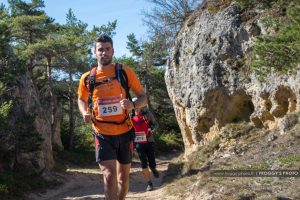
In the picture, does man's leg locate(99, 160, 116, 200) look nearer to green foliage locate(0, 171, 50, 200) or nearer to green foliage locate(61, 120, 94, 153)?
green foliage locate(0, 171, 50, 200)

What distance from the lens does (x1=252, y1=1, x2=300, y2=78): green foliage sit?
239 inches

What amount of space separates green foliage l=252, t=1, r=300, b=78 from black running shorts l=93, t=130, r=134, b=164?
9.03 feet

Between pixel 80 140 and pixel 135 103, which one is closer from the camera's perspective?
pixel 135 103

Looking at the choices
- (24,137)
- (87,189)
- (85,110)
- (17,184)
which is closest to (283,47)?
(85,110)

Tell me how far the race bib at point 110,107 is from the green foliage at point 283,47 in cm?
271

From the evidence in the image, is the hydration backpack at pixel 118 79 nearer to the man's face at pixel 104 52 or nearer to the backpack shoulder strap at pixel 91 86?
the backpack shoulder strap at pixel 91 86

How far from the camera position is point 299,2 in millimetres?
6176

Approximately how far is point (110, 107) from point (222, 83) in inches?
322

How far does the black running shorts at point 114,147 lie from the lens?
4953mm

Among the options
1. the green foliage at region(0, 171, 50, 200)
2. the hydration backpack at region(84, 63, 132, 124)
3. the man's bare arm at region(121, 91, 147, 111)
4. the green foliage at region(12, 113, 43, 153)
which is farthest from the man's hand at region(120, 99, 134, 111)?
the green foliage at region(12, 113, 43, 153)

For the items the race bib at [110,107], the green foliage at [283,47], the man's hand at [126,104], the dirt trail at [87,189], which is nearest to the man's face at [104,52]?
the race bib at [110,107]

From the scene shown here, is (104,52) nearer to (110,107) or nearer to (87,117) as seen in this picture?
(110,107)

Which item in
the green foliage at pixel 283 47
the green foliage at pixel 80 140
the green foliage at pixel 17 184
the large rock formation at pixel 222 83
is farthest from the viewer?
the green foliage at pixel 80 140

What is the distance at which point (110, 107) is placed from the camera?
16.4 feet
